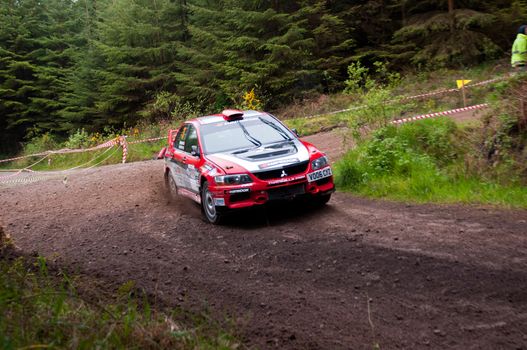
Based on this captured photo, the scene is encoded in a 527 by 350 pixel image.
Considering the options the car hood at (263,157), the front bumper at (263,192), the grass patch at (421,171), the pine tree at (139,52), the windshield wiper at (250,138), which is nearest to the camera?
the front bumper at (263,192)

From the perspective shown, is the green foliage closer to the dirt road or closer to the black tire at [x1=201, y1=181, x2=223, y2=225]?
the dirt road

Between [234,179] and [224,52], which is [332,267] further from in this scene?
[224,52]

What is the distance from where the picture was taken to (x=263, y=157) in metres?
8.13

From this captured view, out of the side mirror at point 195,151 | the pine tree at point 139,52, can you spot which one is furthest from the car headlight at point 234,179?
the pine tree at point 139,52

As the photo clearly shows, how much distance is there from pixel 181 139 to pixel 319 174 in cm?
361

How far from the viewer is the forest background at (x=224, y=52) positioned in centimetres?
2428

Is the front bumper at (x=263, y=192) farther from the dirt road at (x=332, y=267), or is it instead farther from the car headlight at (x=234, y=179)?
the dirt road at (x=332, y=267)

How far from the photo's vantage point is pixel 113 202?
38.3ft

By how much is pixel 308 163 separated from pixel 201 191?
2.02 m

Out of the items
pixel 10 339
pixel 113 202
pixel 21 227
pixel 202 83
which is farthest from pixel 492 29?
pixel 10 339

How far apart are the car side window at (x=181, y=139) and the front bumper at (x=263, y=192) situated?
2545 mm

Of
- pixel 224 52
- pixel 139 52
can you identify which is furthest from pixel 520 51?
pixel 139 52

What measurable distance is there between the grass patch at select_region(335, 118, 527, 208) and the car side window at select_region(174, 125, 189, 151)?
11.1ft

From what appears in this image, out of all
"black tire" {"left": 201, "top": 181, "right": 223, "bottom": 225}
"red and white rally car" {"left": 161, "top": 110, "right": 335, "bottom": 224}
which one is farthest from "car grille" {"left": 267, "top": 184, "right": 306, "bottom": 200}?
"black tire" {"left": 201, "top": 181, "right": 223, "bottom": 225}
